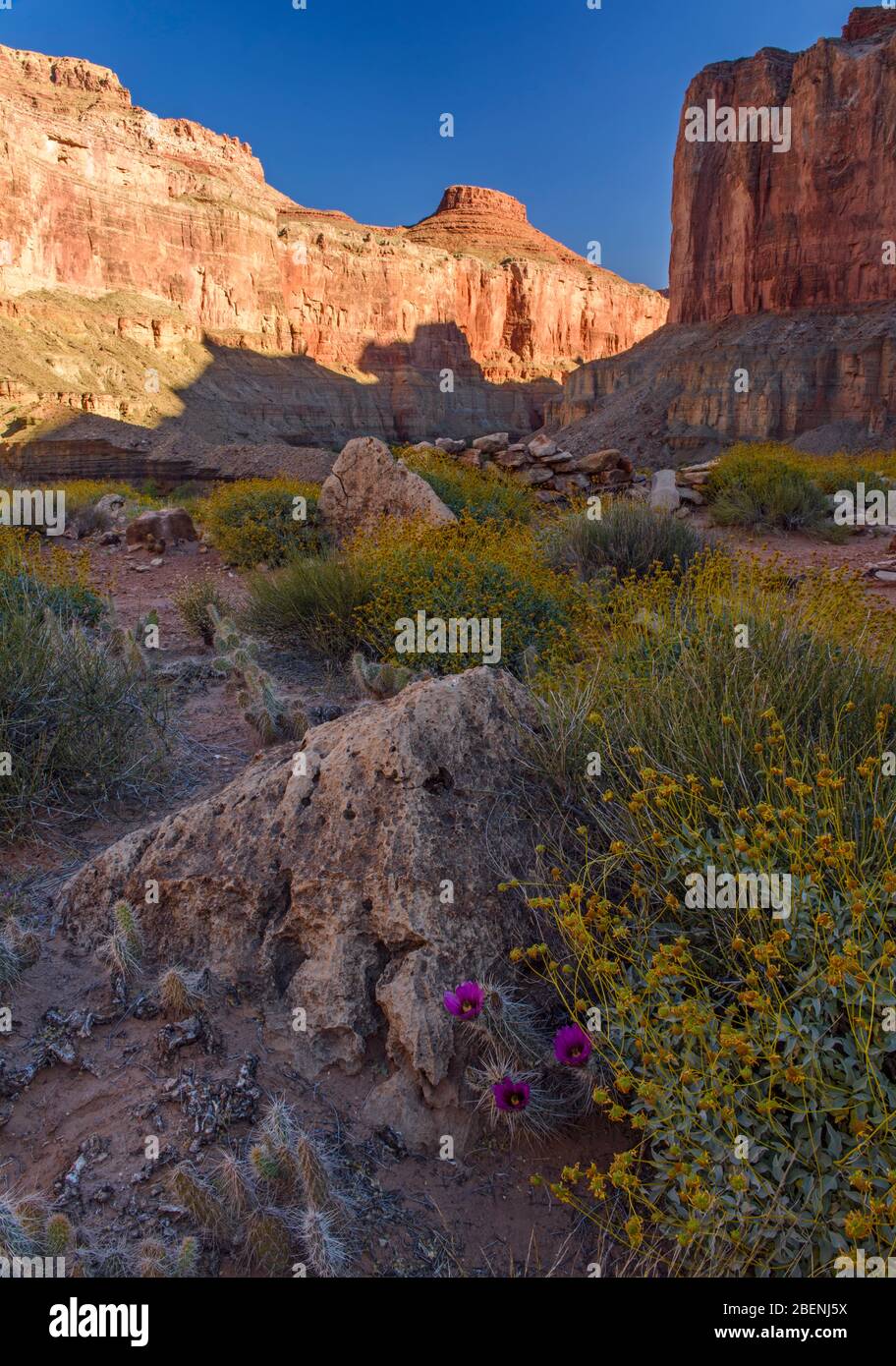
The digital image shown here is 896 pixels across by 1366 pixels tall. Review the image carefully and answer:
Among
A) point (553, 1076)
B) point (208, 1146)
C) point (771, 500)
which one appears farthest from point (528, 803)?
point (771, 500)

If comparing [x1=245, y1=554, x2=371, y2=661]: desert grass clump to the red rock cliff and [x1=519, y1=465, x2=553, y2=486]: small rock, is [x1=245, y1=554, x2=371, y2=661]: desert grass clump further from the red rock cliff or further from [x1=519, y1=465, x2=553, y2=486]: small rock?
the red rock cliff

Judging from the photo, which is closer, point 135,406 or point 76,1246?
point 76,1246

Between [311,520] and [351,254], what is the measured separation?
203 feet

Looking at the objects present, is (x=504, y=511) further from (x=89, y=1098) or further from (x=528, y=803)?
(x=89, y=1098)

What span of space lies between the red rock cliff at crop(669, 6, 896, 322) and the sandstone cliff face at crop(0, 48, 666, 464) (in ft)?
88.2

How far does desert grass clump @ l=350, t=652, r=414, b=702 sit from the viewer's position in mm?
5016

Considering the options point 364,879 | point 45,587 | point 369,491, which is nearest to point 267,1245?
point 364,879

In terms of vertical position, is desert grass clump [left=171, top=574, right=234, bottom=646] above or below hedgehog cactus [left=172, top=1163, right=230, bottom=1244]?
above

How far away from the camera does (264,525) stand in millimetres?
10789

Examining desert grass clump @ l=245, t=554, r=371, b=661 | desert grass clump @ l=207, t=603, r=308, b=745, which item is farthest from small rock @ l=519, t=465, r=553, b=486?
desert grass clump @ l=207, t=603, r=308, b=745

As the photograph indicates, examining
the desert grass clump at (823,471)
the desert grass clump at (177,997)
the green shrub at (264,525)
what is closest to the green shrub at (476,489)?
the green shrub at (264,525)

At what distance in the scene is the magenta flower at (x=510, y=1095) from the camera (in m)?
2.08

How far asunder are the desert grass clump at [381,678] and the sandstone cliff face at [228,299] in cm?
3217

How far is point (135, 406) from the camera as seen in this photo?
4044 cm
